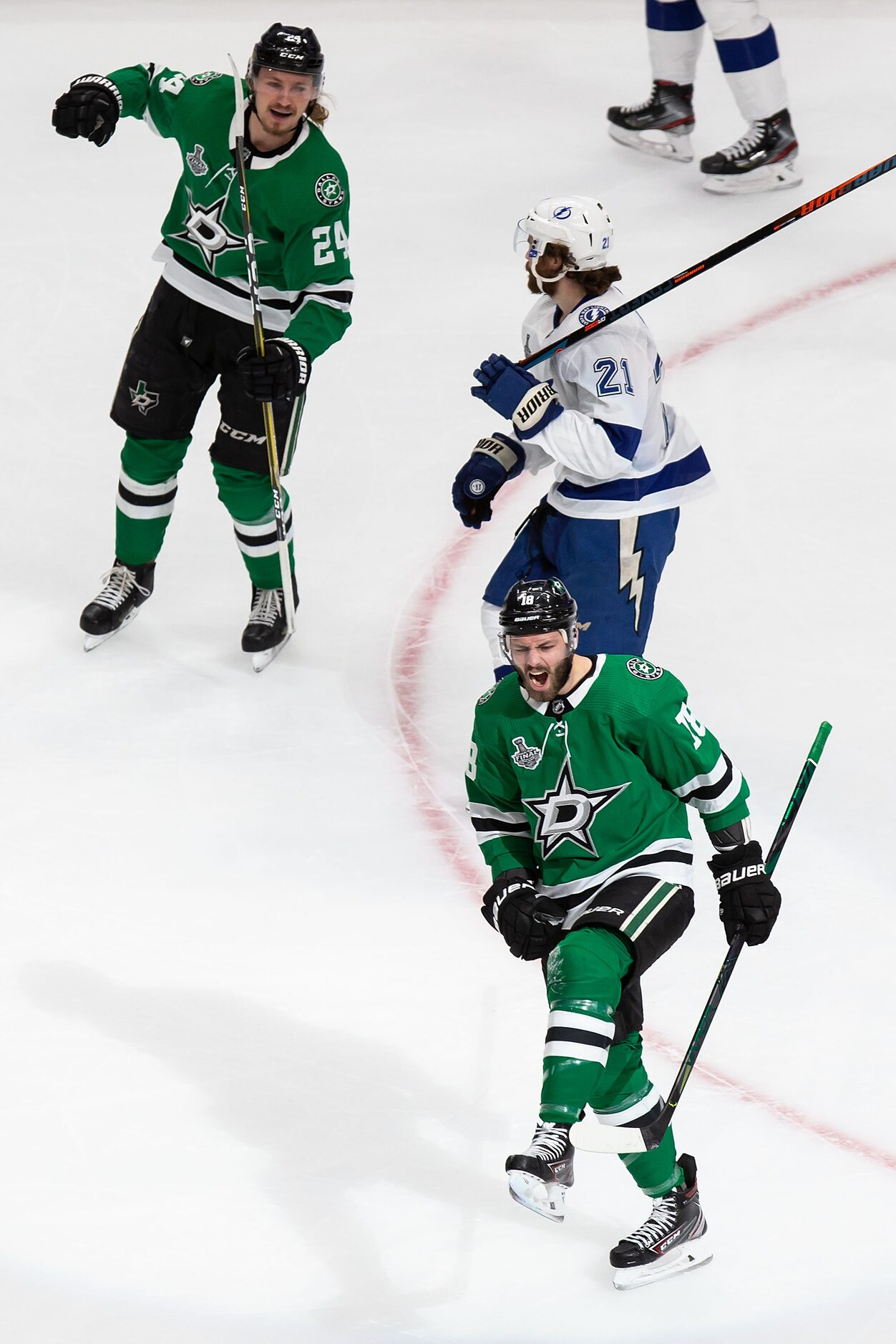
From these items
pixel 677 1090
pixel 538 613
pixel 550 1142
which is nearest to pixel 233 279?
pixel 538 613

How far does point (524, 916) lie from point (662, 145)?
4.92m

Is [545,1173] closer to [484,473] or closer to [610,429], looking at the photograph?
[610,429]

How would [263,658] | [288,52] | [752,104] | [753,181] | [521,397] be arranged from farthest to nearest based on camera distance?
[753,181] < [752,104] < [263,658] < [288,52] < [521,397]

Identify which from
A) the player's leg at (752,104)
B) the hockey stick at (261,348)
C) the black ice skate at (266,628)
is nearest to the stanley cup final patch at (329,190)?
the hockey stick at (261,348)

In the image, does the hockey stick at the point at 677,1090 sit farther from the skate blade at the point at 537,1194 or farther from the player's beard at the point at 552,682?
the player's beard at the point at 552,682

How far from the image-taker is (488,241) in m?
6.38

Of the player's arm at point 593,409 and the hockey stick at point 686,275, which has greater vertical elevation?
the hockey stick at point 686,275

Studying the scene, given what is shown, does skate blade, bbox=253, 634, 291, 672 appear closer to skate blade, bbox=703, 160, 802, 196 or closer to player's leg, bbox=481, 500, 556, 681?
player's leg, bbox=481, 500, 556, 681

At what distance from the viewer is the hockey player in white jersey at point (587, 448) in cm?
339

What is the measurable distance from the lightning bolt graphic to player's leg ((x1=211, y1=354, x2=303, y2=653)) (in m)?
0.95

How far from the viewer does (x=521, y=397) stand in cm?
346

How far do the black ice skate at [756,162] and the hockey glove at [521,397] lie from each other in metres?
3.48

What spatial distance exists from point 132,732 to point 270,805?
44 cm

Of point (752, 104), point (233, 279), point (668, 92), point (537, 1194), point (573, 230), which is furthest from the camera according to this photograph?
point (668, 92)
